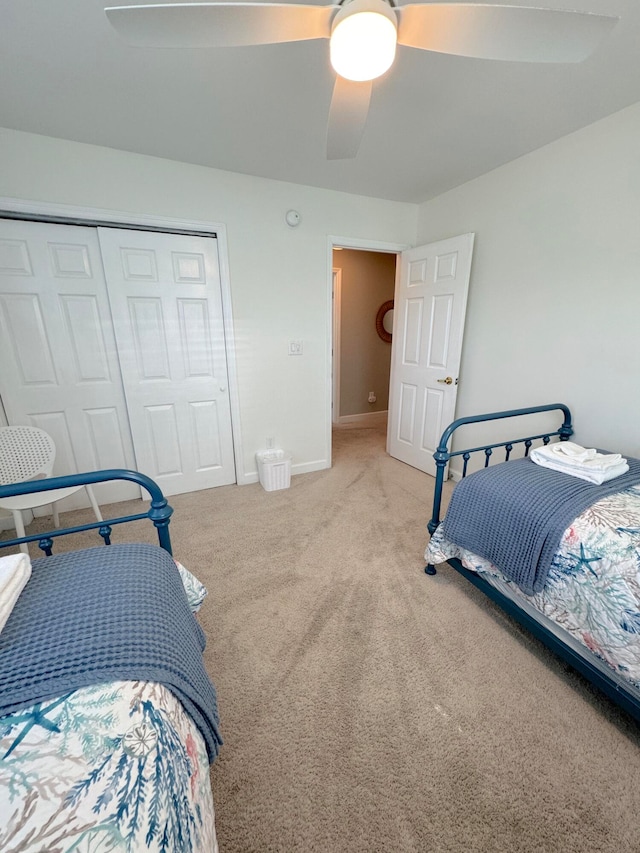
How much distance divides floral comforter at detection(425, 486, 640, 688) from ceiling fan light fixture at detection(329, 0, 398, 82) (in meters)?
1.66

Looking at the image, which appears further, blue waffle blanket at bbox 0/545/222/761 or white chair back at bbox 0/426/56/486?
white chair back at bbox 0/426/56/486

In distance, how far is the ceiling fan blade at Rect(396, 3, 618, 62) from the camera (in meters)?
0.93

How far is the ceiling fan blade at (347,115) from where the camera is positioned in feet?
3.83

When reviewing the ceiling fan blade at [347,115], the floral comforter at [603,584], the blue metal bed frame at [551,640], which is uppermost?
the ceiling fan blade at [347,115]

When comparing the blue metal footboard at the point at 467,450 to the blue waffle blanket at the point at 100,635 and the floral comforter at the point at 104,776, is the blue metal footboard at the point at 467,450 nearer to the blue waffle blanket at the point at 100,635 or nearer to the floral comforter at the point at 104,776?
the blue waffle blanket at the point at 100,635

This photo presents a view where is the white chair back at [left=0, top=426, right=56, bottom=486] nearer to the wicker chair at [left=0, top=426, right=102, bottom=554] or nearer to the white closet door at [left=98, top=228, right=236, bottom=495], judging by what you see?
the wicker chair at [left=0, top=426, right=102, bottom=554]

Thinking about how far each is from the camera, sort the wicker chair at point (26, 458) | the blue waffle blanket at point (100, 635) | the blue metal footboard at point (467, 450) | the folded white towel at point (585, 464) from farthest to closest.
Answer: the wicker chair at point (26, 458), the blue metal footboard at point (467, 450), the folded white towel at point (585, 464), the blue waffle blanket at point (100, 635)

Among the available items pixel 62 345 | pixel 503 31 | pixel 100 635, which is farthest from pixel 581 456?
pixel 62 345

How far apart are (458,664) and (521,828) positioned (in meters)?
0.48

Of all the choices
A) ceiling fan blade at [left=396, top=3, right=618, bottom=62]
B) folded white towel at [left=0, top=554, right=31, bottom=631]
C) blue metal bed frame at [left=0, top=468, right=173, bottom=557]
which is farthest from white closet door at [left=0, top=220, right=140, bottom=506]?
ceiling fan blade at [left=396, top=3, right=618, bottom=62]

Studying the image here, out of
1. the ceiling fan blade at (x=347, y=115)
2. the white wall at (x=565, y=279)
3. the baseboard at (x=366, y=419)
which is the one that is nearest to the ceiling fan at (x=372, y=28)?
the ceiling fan blade at (x=347, y=115)

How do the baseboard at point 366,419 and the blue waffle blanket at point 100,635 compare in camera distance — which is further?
the baseboard at point 366,419

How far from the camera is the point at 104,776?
1.68ft

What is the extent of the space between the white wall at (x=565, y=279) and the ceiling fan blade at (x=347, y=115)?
1.48m
